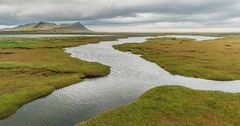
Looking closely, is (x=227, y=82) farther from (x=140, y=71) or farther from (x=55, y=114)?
(x=55, y=114)

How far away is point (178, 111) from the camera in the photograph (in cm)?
3350

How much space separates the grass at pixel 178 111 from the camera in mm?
30548

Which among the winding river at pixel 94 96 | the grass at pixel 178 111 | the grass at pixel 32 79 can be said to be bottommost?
the winding river at pixel 94 96

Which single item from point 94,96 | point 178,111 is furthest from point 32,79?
point 178,111

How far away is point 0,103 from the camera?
39562 millimetres

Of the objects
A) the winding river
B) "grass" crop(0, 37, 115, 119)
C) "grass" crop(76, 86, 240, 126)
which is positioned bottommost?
the winding river

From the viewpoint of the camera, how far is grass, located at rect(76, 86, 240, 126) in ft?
100

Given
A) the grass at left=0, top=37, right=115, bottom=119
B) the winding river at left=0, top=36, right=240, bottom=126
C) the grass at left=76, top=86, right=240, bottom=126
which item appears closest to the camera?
the grass at left=76, top=86, right=240, bottom=126

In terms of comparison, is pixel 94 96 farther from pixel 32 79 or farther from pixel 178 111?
pixel 32 79

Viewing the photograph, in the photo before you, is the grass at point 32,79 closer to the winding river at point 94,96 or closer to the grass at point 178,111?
the winding river at point 94,96

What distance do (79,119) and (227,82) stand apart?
1506 inches

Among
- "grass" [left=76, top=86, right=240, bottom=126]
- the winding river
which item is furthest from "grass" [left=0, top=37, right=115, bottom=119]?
"grass" [left=76, top=86, right=240, bottom=126]

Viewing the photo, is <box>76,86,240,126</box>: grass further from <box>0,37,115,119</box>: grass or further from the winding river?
<box>0,37,115,119</box>: grass

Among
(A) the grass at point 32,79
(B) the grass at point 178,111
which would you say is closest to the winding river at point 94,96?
(A) the grass at point 32,79
